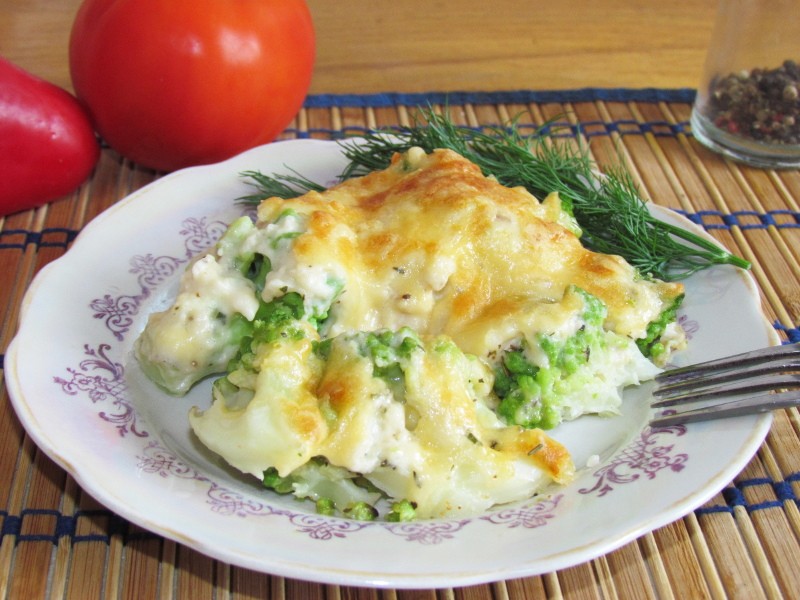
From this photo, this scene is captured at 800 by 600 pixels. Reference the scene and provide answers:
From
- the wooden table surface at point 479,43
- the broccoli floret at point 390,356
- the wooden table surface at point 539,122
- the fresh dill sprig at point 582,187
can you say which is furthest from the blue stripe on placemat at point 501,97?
the broccoli floret at point 390,356

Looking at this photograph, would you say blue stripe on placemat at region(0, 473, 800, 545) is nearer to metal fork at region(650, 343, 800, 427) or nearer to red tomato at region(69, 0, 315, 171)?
metal fork at region(650, 343, 800, 427)

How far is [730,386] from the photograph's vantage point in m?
1.97

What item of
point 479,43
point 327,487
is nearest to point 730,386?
point 327,487

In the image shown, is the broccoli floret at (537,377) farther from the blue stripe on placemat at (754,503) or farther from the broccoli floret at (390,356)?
the blue stripe on placemat at (754,503)

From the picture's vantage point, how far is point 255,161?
8.92 feet

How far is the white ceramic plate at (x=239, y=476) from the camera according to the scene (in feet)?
5.16

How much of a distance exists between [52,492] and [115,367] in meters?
0.30

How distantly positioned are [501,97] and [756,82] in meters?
0.92

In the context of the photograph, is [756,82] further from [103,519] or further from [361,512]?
[103,519]

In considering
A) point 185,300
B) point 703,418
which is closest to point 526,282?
point 703,418

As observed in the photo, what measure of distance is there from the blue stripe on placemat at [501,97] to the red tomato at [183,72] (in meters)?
0.43

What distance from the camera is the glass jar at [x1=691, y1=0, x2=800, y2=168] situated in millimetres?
3139

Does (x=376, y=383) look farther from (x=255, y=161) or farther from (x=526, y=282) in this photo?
(x=255, y=161)

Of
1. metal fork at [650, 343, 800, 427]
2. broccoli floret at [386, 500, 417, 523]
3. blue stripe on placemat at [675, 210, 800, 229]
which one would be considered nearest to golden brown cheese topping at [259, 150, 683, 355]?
metal fork at [650, 343, 800, 427]
